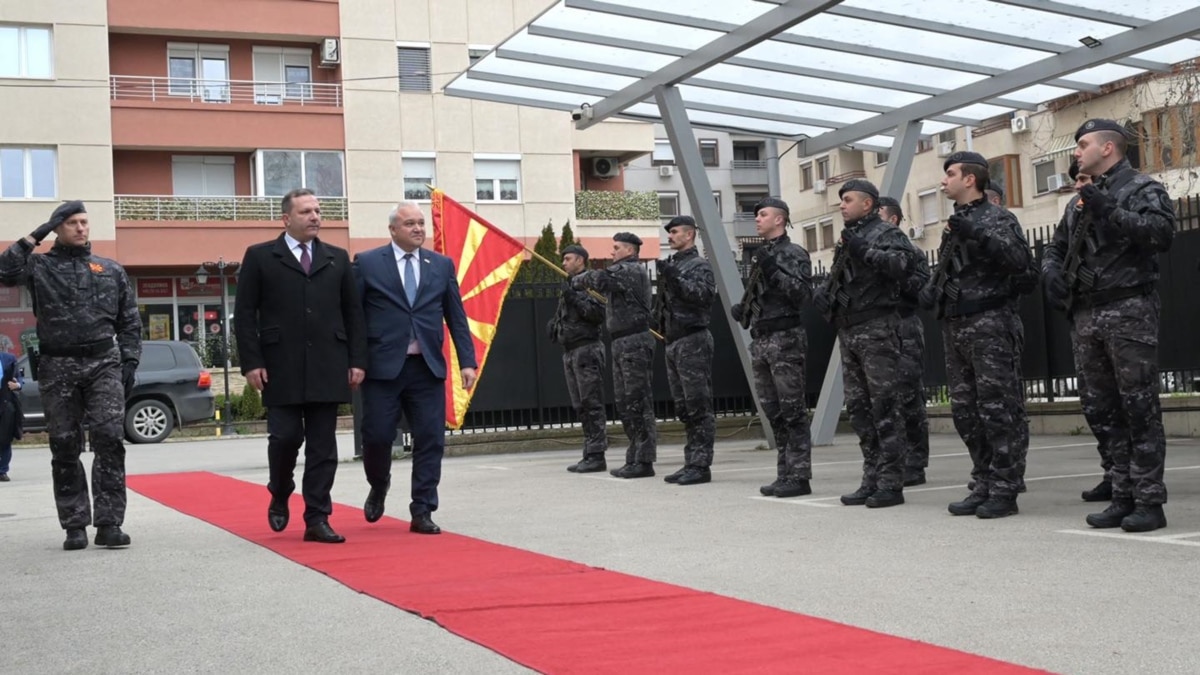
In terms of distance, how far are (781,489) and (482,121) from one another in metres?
32.2

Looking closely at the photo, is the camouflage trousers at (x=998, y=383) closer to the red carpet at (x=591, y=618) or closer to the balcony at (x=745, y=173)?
the red carpet at (x=591, y=618)

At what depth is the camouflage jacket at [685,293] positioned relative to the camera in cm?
1112

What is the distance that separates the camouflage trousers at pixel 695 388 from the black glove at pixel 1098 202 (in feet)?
14.5

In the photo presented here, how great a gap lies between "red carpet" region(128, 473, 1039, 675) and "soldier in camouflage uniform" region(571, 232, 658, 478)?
167 inches

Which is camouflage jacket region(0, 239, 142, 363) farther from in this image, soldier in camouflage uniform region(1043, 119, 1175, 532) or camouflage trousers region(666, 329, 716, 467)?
soldier in camouflage uniform region(1043, 119, 1175, 532)

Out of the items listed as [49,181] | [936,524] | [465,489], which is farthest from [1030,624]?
[49,181]

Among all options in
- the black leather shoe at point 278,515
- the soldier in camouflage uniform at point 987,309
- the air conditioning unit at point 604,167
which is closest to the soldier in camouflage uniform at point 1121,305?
the soldier in camouflage uniform at point 987,309

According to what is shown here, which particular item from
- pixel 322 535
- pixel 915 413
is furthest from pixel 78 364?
pixel 915 413

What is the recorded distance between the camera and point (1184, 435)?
14.8 m

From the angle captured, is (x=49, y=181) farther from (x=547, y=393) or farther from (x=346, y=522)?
(x=346, y=522)

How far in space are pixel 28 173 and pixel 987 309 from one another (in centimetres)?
3290

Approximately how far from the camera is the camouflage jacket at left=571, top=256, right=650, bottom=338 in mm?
12141

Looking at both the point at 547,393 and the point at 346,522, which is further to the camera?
the point at 547,393

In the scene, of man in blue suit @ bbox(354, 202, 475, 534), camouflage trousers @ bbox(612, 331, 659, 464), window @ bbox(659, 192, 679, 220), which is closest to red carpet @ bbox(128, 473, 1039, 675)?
man in blue suit @ bbox(354, 202, 475, 534)
